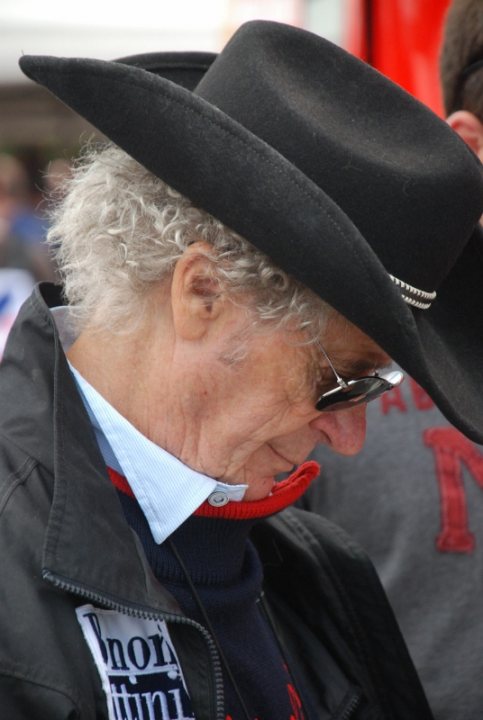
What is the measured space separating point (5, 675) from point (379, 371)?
73cm

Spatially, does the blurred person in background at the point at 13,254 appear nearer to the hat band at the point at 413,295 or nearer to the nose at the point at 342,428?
the nose at the point at 342,428

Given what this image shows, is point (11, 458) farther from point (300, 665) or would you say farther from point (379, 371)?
point (300, 665)

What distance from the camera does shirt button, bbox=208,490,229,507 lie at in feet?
5.33

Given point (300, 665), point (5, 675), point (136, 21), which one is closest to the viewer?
point (5, 675)

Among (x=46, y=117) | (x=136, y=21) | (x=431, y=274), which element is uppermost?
(x=431, y=274)

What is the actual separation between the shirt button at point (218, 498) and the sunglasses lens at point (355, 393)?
0.68 ft

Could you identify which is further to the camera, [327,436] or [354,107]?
[327,436]

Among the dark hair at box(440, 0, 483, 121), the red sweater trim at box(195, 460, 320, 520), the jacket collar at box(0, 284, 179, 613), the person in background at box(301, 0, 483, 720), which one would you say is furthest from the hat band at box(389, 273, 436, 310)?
the dark hair at box(440, 0, 483, 121)

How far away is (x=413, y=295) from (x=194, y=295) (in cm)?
32

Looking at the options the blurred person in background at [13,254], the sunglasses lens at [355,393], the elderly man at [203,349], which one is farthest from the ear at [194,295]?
the blurred person in background at [13,254]

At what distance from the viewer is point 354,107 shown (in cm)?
155

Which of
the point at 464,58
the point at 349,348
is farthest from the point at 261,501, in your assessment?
the point at 464,58

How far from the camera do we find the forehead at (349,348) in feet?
5.04

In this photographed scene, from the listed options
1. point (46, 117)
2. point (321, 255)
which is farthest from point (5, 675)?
point (46, 117)
